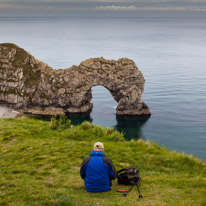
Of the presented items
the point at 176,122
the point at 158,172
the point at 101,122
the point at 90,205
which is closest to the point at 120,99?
the point at 101,122

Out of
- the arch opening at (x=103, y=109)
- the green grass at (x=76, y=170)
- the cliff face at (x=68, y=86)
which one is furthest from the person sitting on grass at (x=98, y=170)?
the cliff face at (x=68, y=86)

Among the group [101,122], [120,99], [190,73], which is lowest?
[101,122]

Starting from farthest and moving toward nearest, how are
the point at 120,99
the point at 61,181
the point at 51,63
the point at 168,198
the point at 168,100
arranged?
the point at 51,63, the point at 168,100, the point at 120,99, the point at 61,181, the point at 168,198

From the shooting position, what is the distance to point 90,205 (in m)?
10.1

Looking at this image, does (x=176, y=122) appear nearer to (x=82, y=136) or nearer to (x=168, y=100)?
(x=168, y=100)

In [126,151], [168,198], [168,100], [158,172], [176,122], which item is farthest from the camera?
[168,100]

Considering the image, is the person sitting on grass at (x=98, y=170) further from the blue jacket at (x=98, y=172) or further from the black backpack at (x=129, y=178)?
the black backpack at (x=129, y=178)

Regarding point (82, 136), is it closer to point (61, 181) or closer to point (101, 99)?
point (61, 181)

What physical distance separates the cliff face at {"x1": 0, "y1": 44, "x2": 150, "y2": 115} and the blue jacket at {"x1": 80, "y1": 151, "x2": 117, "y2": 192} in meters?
73.0

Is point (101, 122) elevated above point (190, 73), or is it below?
below

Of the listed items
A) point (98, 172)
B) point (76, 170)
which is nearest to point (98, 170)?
point (98, 172)

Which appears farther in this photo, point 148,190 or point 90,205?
point 148,190

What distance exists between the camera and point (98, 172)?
37.5 feet

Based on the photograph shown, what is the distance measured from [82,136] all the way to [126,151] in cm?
604
